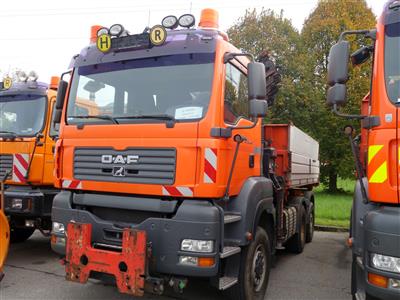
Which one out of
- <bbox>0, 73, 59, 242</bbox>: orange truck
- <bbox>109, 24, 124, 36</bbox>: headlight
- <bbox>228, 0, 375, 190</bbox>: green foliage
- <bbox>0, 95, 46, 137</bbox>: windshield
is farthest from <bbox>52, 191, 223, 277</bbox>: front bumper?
<bbox>228, 0, 375, 190</bbox>: green foliage

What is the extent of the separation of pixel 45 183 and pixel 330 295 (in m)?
4.53

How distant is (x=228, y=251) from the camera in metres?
→ 3.99

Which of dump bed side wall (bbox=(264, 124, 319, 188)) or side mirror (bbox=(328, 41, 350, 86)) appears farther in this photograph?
dump bed side wall (bbox=(264, 124, 319, 188))

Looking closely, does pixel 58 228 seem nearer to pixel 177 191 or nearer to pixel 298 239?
pixel 177 191

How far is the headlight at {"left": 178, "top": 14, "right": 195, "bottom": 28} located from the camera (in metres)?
4.52

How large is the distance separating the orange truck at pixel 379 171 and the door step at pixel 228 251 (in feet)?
3.59

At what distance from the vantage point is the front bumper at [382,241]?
3008 mm

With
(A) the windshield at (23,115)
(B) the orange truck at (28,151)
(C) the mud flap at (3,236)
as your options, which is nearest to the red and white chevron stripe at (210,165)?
(C) the mud flap at (3,236)

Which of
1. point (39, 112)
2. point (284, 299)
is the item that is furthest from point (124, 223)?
point (39, 112)

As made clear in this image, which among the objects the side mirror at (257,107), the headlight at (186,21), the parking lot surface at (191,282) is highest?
the headlight at (186,21)

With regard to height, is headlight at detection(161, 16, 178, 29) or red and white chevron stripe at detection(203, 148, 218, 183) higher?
headlight at detection(161, 16, 178, 29)

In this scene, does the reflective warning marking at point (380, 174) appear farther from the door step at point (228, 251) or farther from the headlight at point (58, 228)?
the headlight at point (58, 228)

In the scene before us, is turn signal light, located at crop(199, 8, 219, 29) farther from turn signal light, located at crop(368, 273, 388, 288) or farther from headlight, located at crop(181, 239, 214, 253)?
turn signal light, located at crop(368, 273, 388, 288)

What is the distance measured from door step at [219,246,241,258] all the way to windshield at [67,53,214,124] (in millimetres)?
1310
